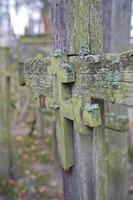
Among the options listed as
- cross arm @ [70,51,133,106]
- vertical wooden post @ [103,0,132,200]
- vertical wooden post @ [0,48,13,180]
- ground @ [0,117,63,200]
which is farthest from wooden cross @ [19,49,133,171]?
ground @ [0,117,63,200]

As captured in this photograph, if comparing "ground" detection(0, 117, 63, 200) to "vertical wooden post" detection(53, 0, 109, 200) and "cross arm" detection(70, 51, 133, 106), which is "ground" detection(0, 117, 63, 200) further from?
"cross arm" detection(70, 51, 133, 106)

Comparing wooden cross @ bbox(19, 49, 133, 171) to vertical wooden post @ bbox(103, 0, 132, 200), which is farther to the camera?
vertical wooden post @ bbox(103, 0, 132, 200)

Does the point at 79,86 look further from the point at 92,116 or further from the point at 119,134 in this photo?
the point at 119,134

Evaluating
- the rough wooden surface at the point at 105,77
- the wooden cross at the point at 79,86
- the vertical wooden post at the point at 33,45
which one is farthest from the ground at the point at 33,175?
the rough wooden surface at the point at 105,77

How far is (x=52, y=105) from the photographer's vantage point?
1709 millimetres

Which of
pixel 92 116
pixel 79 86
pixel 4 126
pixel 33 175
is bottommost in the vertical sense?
pixel 33 175

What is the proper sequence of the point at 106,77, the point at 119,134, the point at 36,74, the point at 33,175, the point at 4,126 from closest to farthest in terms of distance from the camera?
the point at 106,77
the point at 36,74
the point at 119,134
the point at 4,126
the point at 33,175

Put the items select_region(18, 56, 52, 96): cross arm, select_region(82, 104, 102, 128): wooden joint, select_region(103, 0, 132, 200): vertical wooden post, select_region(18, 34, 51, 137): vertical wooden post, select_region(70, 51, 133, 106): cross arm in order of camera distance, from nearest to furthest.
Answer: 1. select_region(70, 51, 133, 106): cross arm
2. select_region(82, 104, 102, 128): wooden joint
3. select_region(18, 56, 52, 96): cross arm
4. select_region(103, 0, 132, 200): vertical wooden post
5. select_region(18, 34, 51, 137): vertical wooden post

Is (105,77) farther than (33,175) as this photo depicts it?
No

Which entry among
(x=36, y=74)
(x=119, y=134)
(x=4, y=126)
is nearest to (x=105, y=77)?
(x=36, y=74)

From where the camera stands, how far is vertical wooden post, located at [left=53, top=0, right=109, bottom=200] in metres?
1.52

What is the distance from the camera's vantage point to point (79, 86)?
4.87 feet

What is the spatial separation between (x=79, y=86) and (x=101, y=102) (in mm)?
124

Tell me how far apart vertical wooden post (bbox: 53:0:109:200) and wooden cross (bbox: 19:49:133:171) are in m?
0.06
